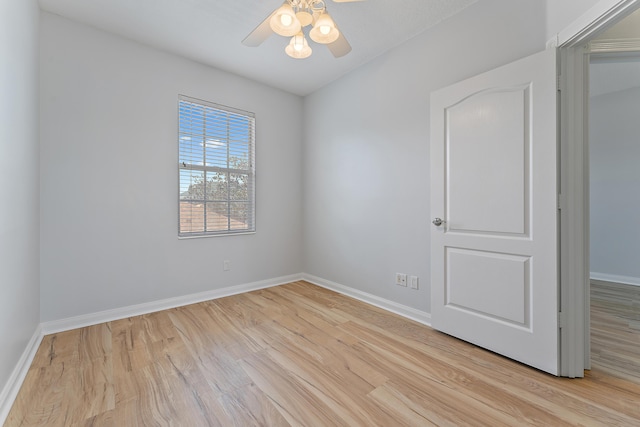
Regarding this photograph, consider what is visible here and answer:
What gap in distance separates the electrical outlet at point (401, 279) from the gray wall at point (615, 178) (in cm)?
338

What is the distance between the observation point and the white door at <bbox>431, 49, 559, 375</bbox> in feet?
5.44

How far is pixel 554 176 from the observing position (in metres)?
1.63

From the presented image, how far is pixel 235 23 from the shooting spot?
7.58 ft

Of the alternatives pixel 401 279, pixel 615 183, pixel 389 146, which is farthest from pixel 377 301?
pixel 615 183

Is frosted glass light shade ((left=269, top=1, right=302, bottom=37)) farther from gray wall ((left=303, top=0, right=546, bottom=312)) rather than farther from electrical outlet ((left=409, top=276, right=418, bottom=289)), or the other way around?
electrical outlet ((left=409, top=276, right=418, bottom=289))

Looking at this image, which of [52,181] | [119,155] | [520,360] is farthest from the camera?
[119,155]

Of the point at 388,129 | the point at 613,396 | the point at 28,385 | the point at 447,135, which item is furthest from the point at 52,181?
the point at 613,396

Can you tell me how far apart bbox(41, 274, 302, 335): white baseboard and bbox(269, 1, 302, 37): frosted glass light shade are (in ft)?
8.76

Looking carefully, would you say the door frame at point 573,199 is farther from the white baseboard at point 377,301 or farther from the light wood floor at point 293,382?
the white baseboard at point 377,301

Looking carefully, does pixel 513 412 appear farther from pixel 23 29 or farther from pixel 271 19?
pixel 23 29

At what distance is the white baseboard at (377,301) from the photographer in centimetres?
244

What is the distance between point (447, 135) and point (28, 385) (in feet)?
10.6

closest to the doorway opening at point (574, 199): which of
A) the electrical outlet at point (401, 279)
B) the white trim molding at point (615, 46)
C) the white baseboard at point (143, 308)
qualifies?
the white trim molding at point (615, 46)

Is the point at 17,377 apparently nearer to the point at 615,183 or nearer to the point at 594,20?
the point at 594,20
